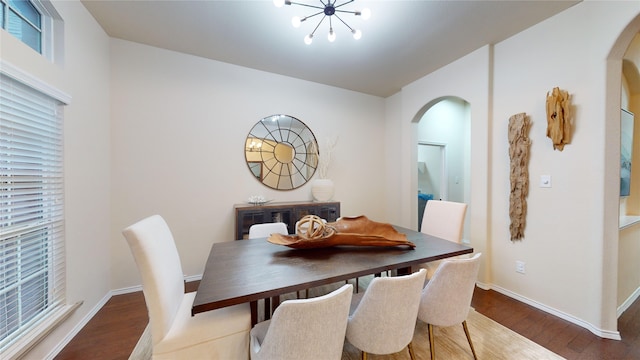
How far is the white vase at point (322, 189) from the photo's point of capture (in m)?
3.22

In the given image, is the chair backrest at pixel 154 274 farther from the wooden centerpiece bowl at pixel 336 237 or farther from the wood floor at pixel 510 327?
the wood floor at pixel 510 327

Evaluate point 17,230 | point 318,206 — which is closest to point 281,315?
point 17,230

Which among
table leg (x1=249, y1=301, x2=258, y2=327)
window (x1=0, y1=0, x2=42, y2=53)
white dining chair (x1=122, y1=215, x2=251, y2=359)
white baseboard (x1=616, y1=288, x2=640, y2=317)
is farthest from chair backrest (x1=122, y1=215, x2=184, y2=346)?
white baseboard (x1=616, y1=288, x2=640, y2=317)

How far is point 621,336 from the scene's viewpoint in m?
1.74

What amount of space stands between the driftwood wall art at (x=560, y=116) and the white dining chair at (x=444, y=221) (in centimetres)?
99

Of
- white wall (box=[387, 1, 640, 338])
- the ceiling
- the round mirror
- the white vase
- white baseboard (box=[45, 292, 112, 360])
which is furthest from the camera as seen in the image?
the white vase

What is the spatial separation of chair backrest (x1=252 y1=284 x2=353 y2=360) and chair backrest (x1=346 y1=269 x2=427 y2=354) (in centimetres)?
18

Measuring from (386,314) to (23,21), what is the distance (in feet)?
9.30

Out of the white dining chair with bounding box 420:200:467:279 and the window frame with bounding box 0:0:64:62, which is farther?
the white dining chair with bounding box 420:200:467:279

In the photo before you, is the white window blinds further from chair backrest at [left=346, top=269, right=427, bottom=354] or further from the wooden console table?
chair backrest at [left=346, top=269, right=427, bottom=354]

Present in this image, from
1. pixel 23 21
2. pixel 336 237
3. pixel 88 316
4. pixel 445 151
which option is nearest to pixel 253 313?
pixel 336 237

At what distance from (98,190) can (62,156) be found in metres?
0.57

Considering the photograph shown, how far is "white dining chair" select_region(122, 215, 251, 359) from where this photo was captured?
1.07m

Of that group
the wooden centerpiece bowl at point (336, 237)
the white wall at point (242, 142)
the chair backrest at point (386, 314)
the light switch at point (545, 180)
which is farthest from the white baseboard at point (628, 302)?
the chair backrest at point (386, 314)
